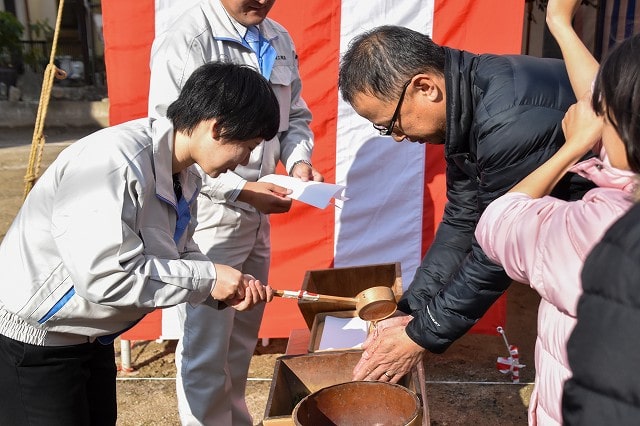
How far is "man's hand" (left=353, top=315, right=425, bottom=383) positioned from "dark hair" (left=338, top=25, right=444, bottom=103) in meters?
0.66

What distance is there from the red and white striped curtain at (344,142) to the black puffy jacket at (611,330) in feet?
7.30

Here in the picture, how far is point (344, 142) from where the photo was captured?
3.10m

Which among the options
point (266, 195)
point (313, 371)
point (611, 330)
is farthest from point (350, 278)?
point (611, 330)

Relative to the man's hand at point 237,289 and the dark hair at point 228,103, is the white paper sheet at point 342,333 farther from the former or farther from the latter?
the dark hair at point 228,103

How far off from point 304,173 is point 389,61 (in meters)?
0.78

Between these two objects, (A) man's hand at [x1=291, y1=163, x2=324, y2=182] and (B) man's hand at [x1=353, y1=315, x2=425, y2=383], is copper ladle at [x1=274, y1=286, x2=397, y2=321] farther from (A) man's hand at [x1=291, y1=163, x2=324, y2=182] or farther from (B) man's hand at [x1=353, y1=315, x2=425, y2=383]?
(A) man's hand at [x1=291, y1=163, x2=324, y2=182]

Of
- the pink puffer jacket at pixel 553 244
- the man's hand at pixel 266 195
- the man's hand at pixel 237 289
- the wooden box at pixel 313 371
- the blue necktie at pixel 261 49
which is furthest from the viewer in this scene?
the blue necktie at pixel 261 49

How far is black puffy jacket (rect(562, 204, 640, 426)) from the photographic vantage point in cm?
85

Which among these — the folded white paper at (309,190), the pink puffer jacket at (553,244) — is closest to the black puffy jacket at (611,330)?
the pink puffer jacket at (553,244)

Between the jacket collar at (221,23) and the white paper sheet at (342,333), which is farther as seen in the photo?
the jacket collar at (221,23)

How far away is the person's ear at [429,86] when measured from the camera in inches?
67.1

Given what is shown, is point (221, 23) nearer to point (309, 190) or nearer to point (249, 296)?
point (309, 190)

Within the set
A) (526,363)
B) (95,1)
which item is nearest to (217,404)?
(526,363)

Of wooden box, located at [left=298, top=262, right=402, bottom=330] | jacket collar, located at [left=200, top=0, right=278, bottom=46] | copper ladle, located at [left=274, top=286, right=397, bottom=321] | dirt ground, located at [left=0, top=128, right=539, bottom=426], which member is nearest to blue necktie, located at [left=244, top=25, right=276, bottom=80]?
jacket collar, located at [left=200, top=0, right=278, bottom=46]
